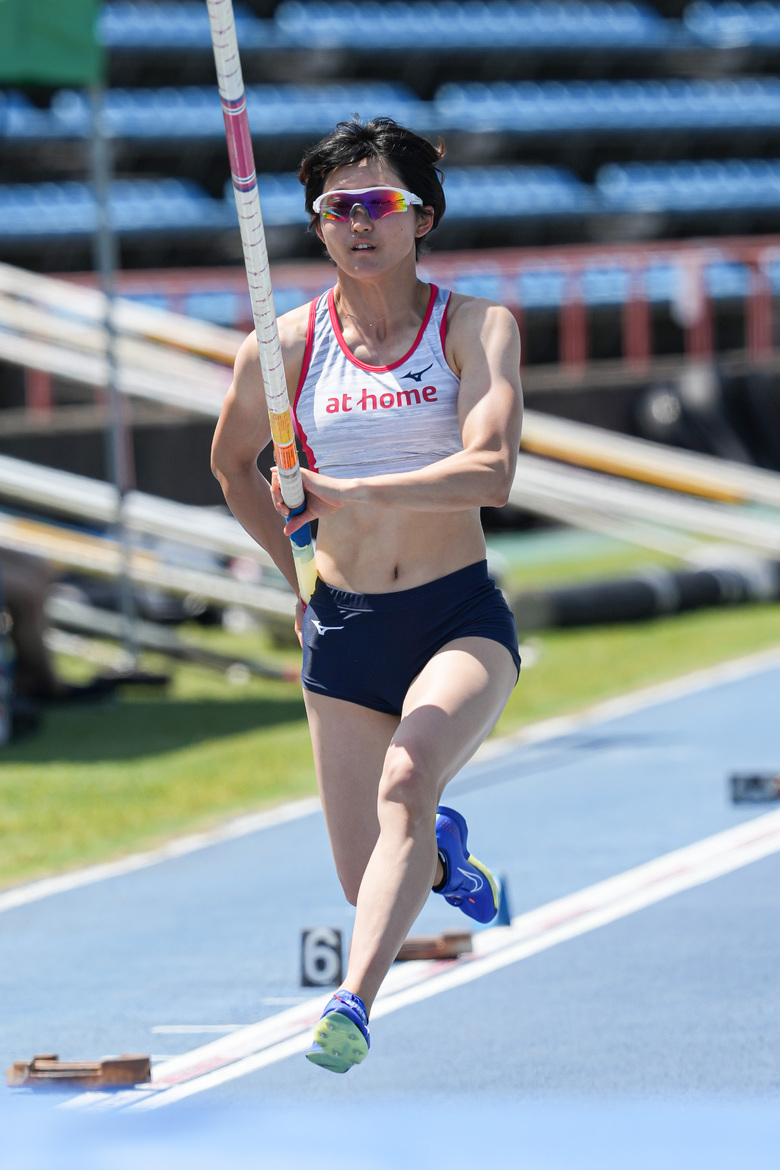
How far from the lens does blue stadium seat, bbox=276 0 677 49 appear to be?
134 feet

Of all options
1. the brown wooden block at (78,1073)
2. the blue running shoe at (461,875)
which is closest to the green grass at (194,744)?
the brown wooden block at (78,1073)

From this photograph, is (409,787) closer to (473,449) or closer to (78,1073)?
(473,449)

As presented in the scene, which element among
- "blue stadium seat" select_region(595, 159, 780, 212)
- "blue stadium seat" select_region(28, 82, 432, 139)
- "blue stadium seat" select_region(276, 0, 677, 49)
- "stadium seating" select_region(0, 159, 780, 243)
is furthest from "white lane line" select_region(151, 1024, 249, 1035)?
"blue stadium seat" select_region(276, 0, 677, 49)

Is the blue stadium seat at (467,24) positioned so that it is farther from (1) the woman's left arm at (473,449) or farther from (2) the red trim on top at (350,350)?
(1) the woman's left arm at (473,449)

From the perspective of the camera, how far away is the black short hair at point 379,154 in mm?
3805

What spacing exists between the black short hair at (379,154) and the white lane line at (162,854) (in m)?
3.75

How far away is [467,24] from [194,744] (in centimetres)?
3508

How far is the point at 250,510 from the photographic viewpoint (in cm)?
411

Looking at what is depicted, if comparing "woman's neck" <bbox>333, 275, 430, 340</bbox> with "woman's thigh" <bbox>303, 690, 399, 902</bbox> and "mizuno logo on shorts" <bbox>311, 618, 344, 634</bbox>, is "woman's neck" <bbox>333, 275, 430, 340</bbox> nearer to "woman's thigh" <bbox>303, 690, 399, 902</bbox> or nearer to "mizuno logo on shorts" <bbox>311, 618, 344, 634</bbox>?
"mizuno logo on shorts" <bbox>311, 618, 344, 634</bbox>

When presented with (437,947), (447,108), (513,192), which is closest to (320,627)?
(437,947)

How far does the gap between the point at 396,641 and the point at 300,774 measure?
579 centimetres

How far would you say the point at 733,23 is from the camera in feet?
150

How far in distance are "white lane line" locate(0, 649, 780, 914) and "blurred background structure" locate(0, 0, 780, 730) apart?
7.95ft

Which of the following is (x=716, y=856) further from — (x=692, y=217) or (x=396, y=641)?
(x=692, y=217)
